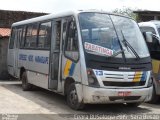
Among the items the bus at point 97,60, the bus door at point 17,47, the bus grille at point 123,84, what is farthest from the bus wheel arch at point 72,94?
the bus door at point 17,47

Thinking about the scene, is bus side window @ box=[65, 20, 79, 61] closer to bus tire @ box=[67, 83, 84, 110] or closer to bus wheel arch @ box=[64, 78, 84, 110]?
bus wheel arch @ box=[64, 78, 84, 110]

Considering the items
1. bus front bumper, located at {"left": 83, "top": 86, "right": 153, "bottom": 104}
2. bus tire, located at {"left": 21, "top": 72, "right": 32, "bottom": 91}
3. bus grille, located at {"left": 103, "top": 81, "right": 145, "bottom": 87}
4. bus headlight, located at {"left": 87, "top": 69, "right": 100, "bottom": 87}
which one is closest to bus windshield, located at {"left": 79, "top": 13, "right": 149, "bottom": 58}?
bus headlight, located at {"left": 87, "top": 69, "right": 100, "bottom": 87}

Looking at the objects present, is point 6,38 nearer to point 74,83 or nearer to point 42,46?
point 42,46

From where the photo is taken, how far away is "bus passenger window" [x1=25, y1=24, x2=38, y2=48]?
1417 centimetres

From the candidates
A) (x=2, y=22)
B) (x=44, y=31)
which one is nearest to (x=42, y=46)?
(x=44, y=31)

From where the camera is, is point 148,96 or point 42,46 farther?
point 42,46

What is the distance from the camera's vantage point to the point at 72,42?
1088 cm

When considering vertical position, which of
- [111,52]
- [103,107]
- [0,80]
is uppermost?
[111,52]

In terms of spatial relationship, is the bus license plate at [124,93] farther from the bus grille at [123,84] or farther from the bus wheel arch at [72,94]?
the bus wheel arch at [72,94]

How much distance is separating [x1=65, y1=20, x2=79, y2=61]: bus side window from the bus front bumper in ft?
3.48

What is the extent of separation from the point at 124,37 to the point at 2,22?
565 inches

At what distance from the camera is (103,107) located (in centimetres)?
1145

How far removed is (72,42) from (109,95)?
1.87 m

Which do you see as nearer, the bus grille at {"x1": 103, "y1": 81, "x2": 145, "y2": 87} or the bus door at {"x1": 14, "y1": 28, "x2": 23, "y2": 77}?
the bus grille at {"x1": 103, "y1": 81, "x2": 145, "y2": 87}
